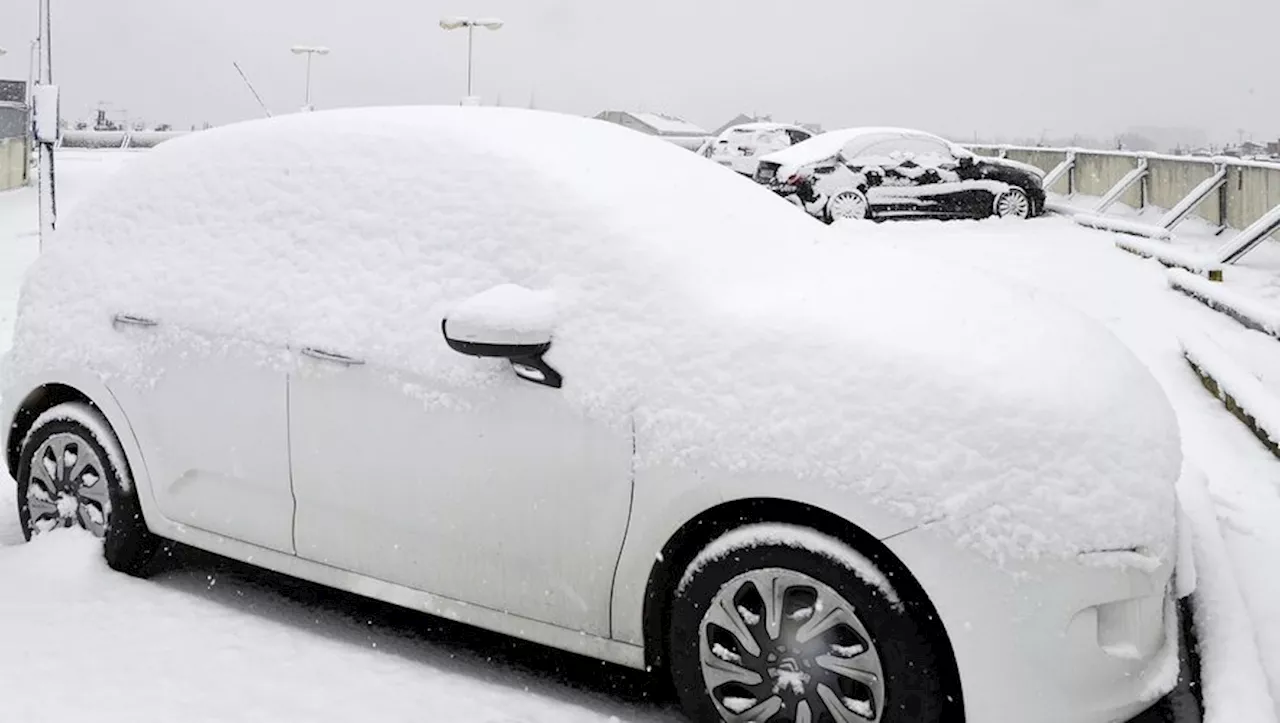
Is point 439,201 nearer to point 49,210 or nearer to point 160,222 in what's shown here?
point 160,222

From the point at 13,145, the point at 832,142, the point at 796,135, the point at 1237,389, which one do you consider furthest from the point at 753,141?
the point at 1237,389

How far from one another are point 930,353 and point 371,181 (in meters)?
1.85

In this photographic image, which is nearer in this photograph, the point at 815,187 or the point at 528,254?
the point at 528,254

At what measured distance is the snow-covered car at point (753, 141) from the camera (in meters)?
22.2

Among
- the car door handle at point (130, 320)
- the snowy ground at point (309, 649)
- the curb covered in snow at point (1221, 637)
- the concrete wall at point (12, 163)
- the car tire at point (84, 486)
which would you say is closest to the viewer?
the curb covered in snow at point (1221, 637)

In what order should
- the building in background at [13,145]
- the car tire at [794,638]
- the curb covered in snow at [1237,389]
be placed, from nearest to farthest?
the car tire at [794,638] → the curb covered in snow at [1237,389] → the building in background at [13,145]

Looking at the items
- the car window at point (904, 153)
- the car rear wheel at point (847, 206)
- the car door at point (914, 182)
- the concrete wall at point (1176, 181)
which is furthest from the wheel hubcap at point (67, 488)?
the car window at point (904, 153)

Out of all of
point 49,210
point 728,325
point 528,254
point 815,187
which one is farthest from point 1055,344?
point 815,187

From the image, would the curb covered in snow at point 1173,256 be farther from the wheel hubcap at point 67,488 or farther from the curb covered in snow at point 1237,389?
the wheel hubcap at point 67,488

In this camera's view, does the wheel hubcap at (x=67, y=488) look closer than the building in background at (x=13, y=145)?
Yes

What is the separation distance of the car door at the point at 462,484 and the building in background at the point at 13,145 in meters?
25.0

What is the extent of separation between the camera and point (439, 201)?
3518mm

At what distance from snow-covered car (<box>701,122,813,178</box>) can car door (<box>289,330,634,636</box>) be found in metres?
18.6

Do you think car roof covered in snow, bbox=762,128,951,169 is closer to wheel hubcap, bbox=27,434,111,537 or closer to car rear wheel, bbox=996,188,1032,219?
car rear wheel, bbox=996,188,1032,219
